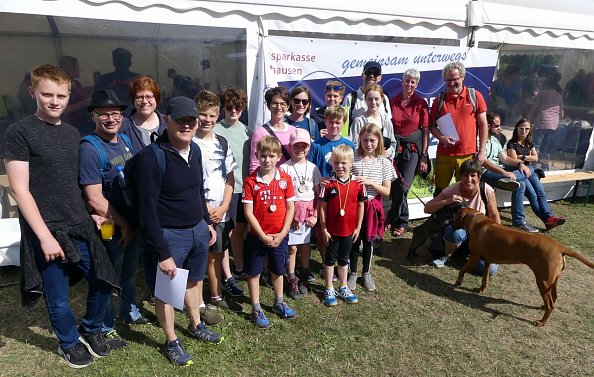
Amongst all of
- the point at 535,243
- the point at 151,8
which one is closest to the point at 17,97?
the point at 151,8

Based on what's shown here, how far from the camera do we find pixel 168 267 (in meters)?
2.53

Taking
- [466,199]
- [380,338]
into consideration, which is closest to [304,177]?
[380,338]

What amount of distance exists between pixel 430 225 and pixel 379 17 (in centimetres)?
230

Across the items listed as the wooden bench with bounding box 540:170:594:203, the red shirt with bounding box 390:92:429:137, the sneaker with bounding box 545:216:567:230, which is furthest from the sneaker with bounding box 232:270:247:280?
the wooden bench with bounding box 540:170:594:203

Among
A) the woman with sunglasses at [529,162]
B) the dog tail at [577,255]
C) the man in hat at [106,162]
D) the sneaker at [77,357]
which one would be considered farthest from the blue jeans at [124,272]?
the woman with sunglasses at [529,162]

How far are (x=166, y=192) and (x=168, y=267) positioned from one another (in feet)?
1.40

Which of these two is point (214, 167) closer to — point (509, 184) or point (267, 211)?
point (267, 211)

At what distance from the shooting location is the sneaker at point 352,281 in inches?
157

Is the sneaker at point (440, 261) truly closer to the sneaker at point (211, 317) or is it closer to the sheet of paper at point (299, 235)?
the sheet of paper at point (299, 235)

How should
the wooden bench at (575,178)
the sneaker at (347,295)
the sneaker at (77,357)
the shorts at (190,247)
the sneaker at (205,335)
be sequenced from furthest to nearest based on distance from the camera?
1. the wooden bench at (575,178)
2. the sneaker at (347,295)
3. the sneaker at (205,335)
4. the sneaker at (77,357)
5. the shorts at (190,247)

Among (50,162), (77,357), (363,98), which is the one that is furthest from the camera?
(363,98)

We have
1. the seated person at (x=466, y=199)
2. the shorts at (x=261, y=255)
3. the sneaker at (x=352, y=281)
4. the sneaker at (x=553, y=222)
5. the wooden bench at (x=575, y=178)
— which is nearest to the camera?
the shorts at (x=261, y=255)

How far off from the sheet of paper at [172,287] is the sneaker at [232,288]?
1182mm

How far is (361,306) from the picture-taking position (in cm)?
378
